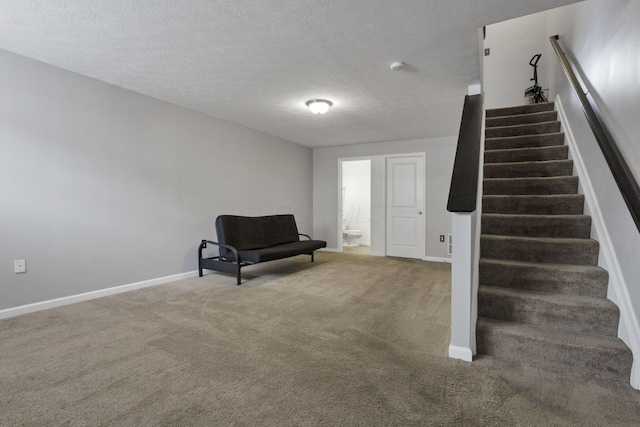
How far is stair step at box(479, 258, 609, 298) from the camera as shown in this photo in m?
1.99

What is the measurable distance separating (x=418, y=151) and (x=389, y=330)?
4.06 m

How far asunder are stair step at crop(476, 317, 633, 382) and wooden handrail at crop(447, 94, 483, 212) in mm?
813

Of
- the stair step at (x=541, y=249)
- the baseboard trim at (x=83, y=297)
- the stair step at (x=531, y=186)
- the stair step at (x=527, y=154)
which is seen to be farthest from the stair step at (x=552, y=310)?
the baseboard trim at (x=83, y=297)

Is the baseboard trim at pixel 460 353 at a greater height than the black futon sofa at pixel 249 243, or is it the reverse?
the black futon sofa at pixel 249 243

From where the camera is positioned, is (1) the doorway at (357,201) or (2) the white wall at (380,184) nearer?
(2) the white wall at (380,184)

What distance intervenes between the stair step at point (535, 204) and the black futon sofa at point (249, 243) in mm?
2515

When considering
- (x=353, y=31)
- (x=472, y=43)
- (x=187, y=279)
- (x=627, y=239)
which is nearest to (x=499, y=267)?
(x=627, y=239)

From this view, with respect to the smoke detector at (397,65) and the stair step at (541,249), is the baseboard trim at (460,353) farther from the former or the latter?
the smoke detector at (397,65)

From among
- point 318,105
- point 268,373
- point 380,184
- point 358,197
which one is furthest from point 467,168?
point 358,197

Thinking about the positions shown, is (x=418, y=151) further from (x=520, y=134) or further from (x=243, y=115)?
(x=243, y=115)

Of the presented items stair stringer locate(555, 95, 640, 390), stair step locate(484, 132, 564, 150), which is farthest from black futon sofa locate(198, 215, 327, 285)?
stair stringer locate(555, 95, 640, 390)

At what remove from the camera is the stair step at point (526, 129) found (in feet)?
11.2

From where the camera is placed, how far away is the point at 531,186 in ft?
9.35

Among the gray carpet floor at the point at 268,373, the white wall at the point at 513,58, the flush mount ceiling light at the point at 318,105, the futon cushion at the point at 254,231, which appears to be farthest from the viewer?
the white wall at the point at 513,58
